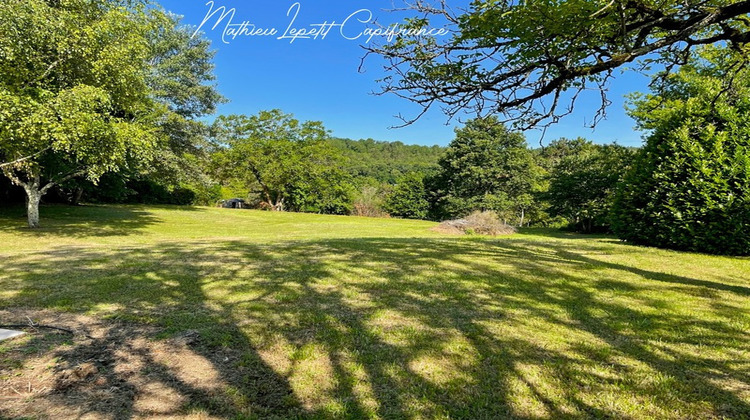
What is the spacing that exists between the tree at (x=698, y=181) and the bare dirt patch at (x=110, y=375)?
27.3 ft

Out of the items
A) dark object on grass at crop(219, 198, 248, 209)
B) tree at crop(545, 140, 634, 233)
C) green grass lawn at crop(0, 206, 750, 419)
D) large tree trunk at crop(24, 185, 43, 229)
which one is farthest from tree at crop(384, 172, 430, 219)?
green grass lawn at crop(0, 206, 750, 419)

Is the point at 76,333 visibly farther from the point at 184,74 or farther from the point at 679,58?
the point at 184,74

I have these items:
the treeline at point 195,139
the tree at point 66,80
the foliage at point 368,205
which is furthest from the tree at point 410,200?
the tree at point 66,80

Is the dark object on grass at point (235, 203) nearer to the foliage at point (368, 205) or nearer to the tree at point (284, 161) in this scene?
the tree at point (284, 161)

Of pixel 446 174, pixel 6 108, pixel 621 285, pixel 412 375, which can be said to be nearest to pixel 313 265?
pixel 412 375

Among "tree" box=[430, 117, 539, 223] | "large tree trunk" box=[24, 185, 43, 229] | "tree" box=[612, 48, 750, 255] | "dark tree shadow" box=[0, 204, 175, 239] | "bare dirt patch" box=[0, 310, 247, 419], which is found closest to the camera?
"bare dirt patch" box=[0, 310, 247, 419]

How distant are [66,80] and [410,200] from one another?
97.9ft

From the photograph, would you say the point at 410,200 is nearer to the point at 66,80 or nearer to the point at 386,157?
the point at 66,80

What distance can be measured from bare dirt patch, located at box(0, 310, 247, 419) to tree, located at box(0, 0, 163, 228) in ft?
25.5

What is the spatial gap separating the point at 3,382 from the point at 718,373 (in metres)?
4.71

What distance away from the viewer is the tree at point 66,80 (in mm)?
8469

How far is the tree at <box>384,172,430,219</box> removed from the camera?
121 ft

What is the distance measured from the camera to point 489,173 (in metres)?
30.3

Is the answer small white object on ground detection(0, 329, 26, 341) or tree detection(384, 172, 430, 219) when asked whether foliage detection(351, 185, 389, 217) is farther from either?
small white object on ground detection(0, 329, 26, 341)
